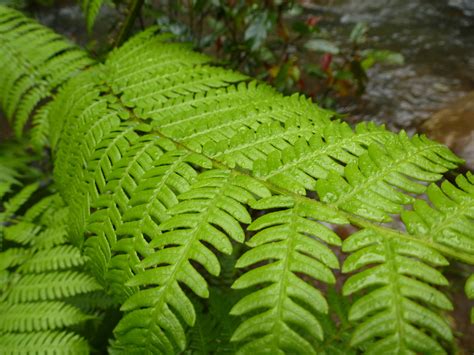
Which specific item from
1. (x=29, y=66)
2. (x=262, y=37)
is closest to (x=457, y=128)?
(x=262, y=37)

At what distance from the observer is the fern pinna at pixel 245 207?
28.5 inches

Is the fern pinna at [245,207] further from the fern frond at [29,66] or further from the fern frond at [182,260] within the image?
the fern frond at [29,66]

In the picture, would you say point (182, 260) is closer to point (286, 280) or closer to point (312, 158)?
point (286, 280)

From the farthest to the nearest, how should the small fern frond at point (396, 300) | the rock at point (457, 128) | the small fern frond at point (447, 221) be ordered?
the rock at point (457, 128) < the small fern frond at point (447, 221) < the small fern frond at point (396, 300)

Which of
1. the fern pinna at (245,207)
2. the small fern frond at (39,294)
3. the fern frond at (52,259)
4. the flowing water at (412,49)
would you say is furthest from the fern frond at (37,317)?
the flowing water at (412,49)

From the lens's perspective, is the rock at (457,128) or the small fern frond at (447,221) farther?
the rock at (457,128)

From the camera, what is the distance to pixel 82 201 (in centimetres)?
115

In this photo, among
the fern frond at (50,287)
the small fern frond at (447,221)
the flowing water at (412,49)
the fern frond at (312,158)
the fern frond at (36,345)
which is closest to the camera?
the small fern frond at (447,221)

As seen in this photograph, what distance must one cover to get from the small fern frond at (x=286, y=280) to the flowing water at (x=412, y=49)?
3.08 metres

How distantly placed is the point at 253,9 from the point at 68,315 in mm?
2516

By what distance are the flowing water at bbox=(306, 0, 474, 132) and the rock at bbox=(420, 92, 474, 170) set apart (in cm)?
33

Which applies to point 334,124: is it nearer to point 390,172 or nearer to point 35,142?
point 390,172

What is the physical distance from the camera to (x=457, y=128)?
2.86m

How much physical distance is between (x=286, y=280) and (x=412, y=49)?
4921 millimetres
